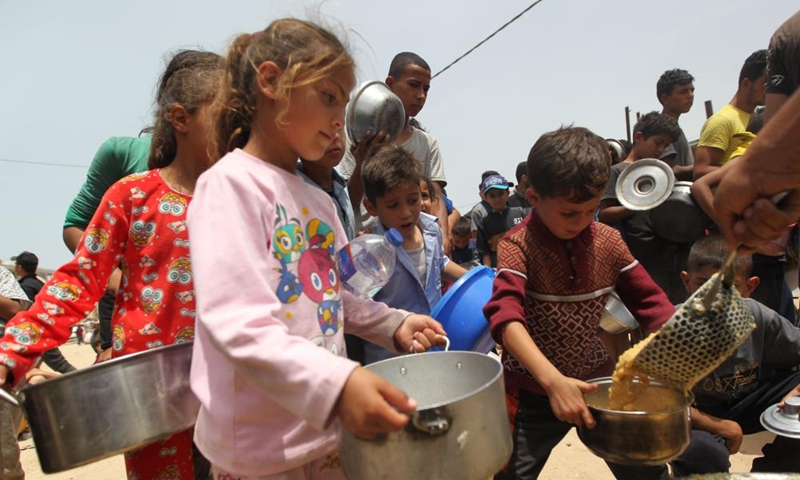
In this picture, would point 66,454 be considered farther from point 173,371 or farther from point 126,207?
point 126,207

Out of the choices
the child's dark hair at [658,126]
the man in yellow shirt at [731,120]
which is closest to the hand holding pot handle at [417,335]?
the man in yellow shirt at [731,120]

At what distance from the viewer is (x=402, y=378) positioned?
139 cm

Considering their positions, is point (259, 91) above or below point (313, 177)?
above

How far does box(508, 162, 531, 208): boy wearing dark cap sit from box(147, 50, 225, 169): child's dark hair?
5.48 metres

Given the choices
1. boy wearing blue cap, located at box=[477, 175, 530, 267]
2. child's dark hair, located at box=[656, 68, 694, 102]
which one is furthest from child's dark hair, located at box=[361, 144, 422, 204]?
boy wearing blue cap, located at box=[477, 175, 530, 267]

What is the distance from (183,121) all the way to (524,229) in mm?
1260

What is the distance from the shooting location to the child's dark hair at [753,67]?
3.96 metres

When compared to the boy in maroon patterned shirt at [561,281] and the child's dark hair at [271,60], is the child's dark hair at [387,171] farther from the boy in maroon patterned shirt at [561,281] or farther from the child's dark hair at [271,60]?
the child's dark hair at [271,60]

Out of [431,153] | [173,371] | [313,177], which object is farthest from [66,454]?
[431,153]

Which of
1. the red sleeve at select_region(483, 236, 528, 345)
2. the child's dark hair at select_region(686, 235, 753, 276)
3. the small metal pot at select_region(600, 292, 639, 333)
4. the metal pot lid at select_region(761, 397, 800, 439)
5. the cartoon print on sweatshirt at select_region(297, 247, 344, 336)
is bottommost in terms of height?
the metal pot lid at select_region(761, 397, 800, 439)

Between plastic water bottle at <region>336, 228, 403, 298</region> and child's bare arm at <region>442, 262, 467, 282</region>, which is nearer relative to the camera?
plastic water bottle at <region>336, 228, 403, 298</region>

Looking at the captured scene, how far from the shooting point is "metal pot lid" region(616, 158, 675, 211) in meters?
4.06

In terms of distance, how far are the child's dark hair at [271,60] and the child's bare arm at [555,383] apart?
977 mm

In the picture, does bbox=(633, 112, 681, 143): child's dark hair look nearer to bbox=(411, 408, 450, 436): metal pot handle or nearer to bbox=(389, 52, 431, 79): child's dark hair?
bbox=(389, 52, 431, 79): child's dark hair
